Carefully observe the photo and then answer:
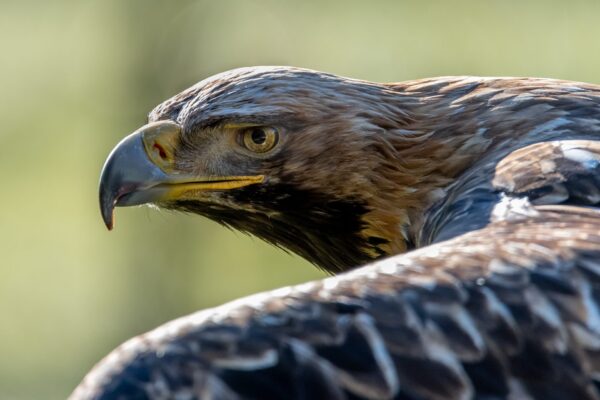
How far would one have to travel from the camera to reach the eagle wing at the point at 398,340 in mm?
2984

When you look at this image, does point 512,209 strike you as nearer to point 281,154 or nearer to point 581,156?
point 581,156

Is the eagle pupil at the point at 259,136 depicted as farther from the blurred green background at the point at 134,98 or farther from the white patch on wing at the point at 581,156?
the blurred green background at the point at 134,98

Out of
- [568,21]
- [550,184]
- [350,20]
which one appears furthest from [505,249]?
[350,20]

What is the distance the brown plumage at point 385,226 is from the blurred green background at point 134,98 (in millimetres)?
6895

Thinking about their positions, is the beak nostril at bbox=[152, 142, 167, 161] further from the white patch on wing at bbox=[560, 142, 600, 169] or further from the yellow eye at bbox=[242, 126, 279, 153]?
the white patch on wing at bbox=[560, 142, 600, 169]

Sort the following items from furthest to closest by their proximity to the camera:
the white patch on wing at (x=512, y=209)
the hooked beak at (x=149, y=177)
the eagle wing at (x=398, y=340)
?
the hooked beak at (x=149, y=177)
the white patch on wing at (x=512, y=209)
the eagle wing at (x=398, y=340)

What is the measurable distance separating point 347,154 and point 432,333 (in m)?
1.42

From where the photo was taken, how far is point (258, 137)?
4.34 meters

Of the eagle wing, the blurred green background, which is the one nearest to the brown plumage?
the eagle wing

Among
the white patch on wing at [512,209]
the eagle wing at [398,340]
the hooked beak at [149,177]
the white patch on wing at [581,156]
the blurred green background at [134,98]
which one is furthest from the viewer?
the blurred green background at [134,98]

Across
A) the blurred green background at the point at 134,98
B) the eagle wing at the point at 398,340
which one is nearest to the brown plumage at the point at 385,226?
the eagle wing at the point at 398,340

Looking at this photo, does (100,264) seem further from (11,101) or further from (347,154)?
(347,154)

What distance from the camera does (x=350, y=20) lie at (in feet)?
49.3

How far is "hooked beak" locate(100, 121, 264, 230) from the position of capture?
13.9 feet
